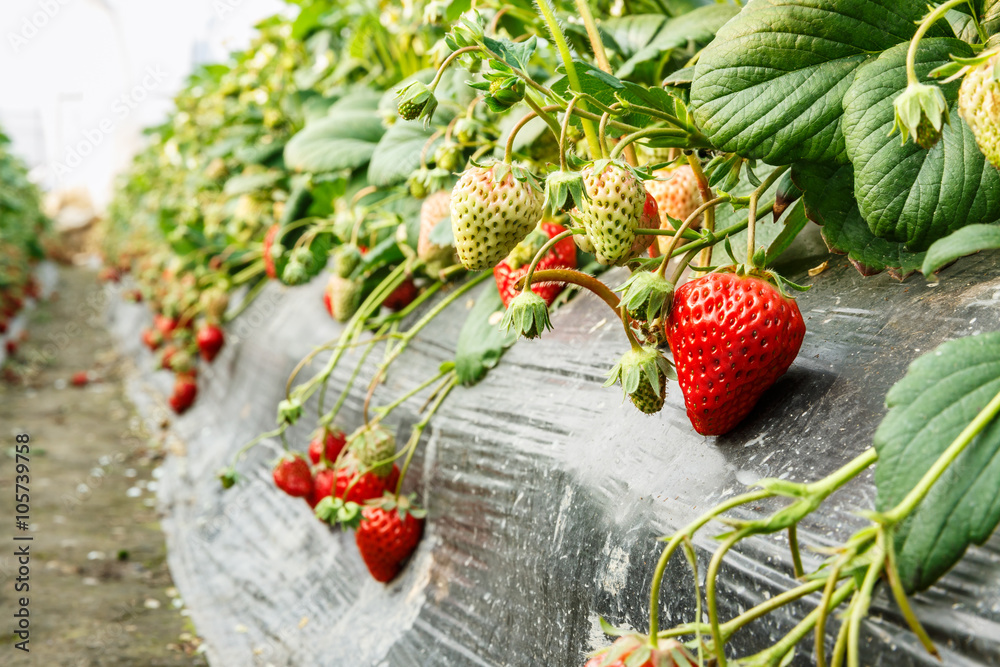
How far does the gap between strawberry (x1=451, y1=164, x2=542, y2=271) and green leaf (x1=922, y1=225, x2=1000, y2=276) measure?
30 centimetres


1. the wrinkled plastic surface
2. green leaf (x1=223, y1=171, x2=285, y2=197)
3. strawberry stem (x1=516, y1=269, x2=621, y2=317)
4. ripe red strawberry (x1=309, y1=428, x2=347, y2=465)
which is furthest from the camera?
green leaf (x1=223, y1=171, x2=285, y2=197)

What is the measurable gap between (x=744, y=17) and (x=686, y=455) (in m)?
0.39

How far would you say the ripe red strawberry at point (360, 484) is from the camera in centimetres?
113

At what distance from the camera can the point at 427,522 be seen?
113 centimetres

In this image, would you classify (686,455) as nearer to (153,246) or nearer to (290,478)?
(290,478)

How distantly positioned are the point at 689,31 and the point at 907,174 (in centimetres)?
48

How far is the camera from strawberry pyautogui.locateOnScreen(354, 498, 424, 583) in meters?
1.10

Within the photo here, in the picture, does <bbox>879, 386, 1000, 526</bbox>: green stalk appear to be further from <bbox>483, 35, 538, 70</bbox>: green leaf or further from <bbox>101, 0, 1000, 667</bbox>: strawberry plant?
<bbox>483, 35, 538, 70</bbox>: green leaf

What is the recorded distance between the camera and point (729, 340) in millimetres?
599

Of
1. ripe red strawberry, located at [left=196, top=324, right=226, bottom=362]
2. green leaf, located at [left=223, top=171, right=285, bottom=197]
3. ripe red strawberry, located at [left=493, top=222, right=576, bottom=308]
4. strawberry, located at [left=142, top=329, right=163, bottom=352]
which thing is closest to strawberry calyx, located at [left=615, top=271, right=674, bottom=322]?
ripe red strawberry, located at [left=493, top=222, right=576, bottom=308]

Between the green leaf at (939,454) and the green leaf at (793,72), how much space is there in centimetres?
26

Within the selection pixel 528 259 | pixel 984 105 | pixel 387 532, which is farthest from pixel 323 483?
pixel 984 105

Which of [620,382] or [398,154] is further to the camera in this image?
[398,154]

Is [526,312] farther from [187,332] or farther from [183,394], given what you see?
[187,332]
